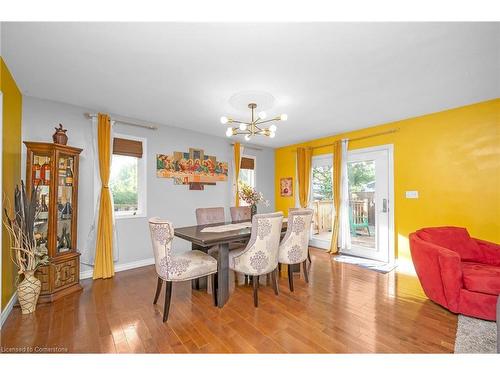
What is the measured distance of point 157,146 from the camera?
3.73 meters

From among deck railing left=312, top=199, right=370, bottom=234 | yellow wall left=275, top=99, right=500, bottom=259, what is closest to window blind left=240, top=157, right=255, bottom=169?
deck railing left=312, top=199, right=370, bottom=234

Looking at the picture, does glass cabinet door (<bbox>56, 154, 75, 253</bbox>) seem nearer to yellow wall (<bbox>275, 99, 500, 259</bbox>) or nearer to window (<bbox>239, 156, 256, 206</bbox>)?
window (<bbox>239, 156, 256, 206</bbox>)

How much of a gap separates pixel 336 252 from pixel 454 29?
3752 millimetres

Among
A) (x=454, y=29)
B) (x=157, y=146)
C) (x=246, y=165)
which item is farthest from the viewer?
(x=246, y=165)

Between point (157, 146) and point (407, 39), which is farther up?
point (407, 39)

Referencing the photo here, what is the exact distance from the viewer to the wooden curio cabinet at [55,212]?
237 cm

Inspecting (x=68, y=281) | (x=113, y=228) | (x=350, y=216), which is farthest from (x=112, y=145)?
(x=350, y=216)

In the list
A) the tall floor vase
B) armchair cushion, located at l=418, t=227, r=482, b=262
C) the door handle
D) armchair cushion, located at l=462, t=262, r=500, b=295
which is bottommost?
the tall floor vase

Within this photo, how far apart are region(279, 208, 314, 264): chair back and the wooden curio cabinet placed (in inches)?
102

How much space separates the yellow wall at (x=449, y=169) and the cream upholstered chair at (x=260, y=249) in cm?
260

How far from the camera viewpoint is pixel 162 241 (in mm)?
2010

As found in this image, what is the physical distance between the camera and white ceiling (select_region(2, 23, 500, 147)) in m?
1.58
